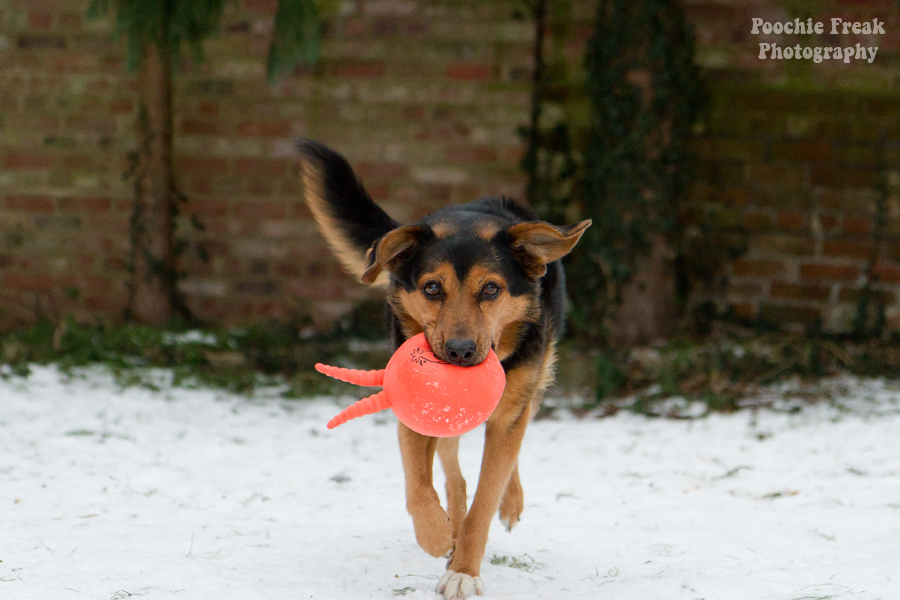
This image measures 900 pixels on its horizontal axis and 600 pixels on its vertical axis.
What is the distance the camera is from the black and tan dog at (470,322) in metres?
2.86

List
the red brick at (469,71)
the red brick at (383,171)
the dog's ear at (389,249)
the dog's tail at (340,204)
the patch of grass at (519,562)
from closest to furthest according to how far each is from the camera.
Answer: the dog's ear at (389,249) < the patch of grass at (519,562) < the dog's tail at (340,204) < the red brick at (469,71) < the red brick at (383,171)

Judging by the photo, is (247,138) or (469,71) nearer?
(469,71)

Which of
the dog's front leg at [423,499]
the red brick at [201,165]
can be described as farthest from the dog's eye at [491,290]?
the red brick at [201,165]

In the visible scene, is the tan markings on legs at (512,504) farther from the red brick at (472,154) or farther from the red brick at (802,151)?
the red brick at (802,151)

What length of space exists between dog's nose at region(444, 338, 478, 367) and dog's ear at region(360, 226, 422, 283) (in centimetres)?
40

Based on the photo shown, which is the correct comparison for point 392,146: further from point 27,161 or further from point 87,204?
point 27,161

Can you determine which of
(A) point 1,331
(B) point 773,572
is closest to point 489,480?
(B) point 773,572

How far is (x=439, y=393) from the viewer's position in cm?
266

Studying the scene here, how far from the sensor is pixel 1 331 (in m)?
6.76

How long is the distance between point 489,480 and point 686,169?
160 inches

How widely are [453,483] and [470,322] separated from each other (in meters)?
0.95

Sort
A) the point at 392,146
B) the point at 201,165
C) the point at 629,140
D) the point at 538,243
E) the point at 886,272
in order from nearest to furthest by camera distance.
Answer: the point at 538,243 → the point at 629,140 → the point at 886,272 → the point at 392,146 → the point at 201,165

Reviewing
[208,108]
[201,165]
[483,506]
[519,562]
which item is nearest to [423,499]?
[483,506]

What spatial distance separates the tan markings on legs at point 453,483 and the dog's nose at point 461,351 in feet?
2.68
